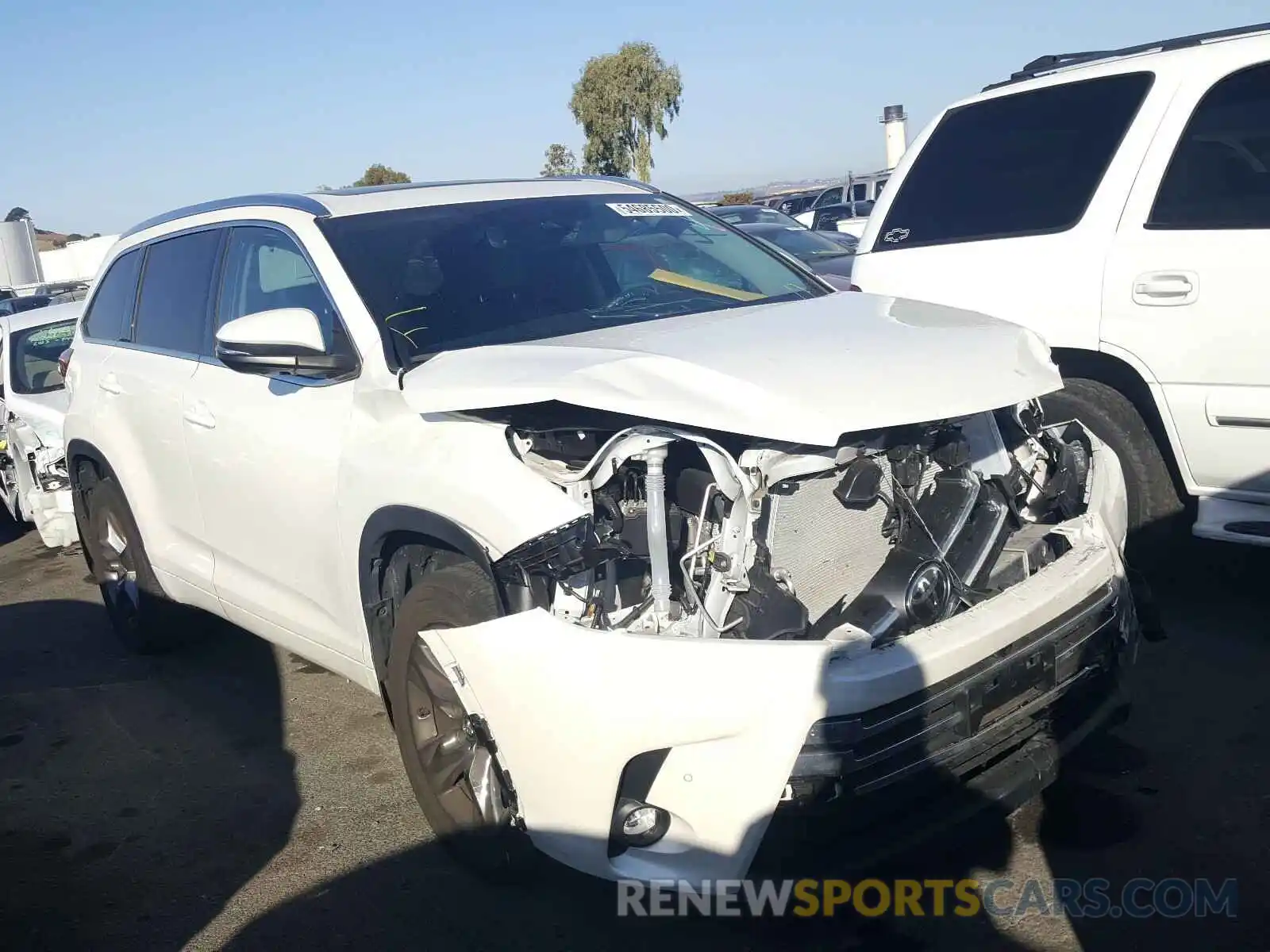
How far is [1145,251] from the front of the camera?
4504 millimetres

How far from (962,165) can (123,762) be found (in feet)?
13.8

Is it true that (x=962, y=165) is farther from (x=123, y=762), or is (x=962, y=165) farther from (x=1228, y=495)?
(x=123, y=762)

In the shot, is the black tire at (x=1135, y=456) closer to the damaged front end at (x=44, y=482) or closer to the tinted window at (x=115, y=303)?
the tinted window at (x=115, y=303)

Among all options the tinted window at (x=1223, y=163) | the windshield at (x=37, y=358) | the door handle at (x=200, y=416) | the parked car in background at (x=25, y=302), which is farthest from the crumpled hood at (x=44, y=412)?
the parked car in background at (x=25, y=302)

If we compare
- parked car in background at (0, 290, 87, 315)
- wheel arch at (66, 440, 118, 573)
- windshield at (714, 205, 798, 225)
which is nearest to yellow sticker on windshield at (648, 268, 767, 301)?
wheel arch at (66, 440, 118, 573)

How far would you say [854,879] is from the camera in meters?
3.16

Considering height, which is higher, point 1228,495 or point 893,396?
point 893,396

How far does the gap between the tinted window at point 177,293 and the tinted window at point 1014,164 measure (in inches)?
113

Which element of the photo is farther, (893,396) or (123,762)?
(123,762)

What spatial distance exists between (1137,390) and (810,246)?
798 centimetres

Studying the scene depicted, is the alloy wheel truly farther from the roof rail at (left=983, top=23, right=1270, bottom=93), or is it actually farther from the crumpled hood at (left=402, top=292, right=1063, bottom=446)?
the roof rail at (left=983, top=23, right=1270, bottom=93)

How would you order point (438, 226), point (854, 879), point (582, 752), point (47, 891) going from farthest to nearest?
point (438, 226), point (47, 891), point (854, 879), point (582, 752)

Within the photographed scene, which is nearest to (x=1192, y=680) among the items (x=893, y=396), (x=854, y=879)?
(x=854, y=879)

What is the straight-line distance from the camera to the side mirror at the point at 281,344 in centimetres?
349
